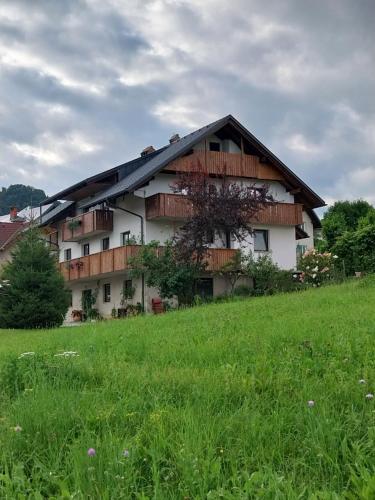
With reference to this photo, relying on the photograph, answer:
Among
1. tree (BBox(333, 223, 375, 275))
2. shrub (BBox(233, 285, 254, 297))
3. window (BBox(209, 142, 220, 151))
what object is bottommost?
shrub (BBox(233, 285, 254, 297))

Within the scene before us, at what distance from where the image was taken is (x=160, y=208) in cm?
2627

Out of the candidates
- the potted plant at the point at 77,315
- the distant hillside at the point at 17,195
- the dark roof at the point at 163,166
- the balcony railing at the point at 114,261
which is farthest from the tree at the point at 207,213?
the distant hillside at the point at 17,195

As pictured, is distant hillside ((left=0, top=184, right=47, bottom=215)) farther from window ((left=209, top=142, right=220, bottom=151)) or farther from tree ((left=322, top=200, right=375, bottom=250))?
window ((left=209, top=142, right=220, bottom=151))

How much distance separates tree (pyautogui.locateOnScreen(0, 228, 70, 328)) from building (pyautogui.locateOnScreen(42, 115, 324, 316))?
5.48 m

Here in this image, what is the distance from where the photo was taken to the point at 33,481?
10.2 feet

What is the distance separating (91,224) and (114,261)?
3921mm

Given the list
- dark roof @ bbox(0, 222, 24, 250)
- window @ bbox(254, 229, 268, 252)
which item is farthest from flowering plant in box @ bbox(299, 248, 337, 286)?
dark roof @ bbox(0, 222, 24, 250)

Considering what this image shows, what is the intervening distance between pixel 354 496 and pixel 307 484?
0.31 metres

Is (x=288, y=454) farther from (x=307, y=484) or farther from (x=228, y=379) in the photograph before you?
(x=228, y=379)

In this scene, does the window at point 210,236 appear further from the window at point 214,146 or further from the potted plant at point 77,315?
the potted plant at point 77,315

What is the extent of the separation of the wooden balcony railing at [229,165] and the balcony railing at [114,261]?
4.03 metres

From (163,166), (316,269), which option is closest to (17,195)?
(163,166)

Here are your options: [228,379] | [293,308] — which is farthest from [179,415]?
[293,308]

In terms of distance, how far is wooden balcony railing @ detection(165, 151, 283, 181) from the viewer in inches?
1100
